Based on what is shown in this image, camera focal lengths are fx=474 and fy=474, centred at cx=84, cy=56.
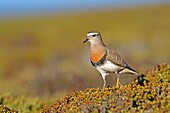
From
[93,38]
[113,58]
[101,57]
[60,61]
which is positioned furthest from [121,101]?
[60,61]

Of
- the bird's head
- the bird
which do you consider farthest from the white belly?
the bird's head

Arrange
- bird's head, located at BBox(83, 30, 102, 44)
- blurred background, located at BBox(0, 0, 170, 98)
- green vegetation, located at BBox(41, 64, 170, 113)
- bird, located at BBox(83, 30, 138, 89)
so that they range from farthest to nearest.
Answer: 1. blurred background, located at BBox(0, 0, 170, 98)
2. bird's head, located at BBox(83, 30, 102, 44)
3. bird, located at BBox(83, 30, 138, 89)
4. green vegetation, located at BBox(41, 64, 170, 113)

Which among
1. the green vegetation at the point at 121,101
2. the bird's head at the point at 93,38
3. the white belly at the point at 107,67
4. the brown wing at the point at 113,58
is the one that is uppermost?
the bird's head at the point at 93,38

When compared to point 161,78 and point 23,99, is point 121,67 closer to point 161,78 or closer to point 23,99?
point 161,78

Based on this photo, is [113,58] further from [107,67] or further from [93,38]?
[93,38]

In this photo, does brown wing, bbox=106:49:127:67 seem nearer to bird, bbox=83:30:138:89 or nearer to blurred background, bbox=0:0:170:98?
bird, bbox=83:30:138:89

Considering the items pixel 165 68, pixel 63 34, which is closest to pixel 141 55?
pixel 165 68

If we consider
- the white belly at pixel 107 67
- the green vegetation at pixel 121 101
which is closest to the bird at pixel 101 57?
the white belly at pixel 107 67

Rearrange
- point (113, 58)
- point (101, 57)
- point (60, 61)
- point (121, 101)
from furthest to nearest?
1. point (60, 61)
2. point (113, 58)
3. point (101, 57)
4. point (121, 101)

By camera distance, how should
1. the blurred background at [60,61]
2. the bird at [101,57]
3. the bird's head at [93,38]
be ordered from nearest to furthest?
the bird at [101,57], the bird's head at [93,38], the blurred background at [60,61]

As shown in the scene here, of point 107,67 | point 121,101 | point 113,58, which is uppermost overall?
point 113,58

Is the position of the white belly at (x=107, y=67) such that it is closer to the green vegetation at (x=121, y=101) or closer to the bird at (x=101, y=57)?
the bird at (x=101, y=57)

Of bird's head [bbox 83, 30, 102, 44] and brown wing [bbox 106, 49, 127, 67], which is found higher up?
bird's head [bbox 83, 30, 102, 44]

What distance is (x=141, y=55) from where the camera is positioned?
79.2 ft
